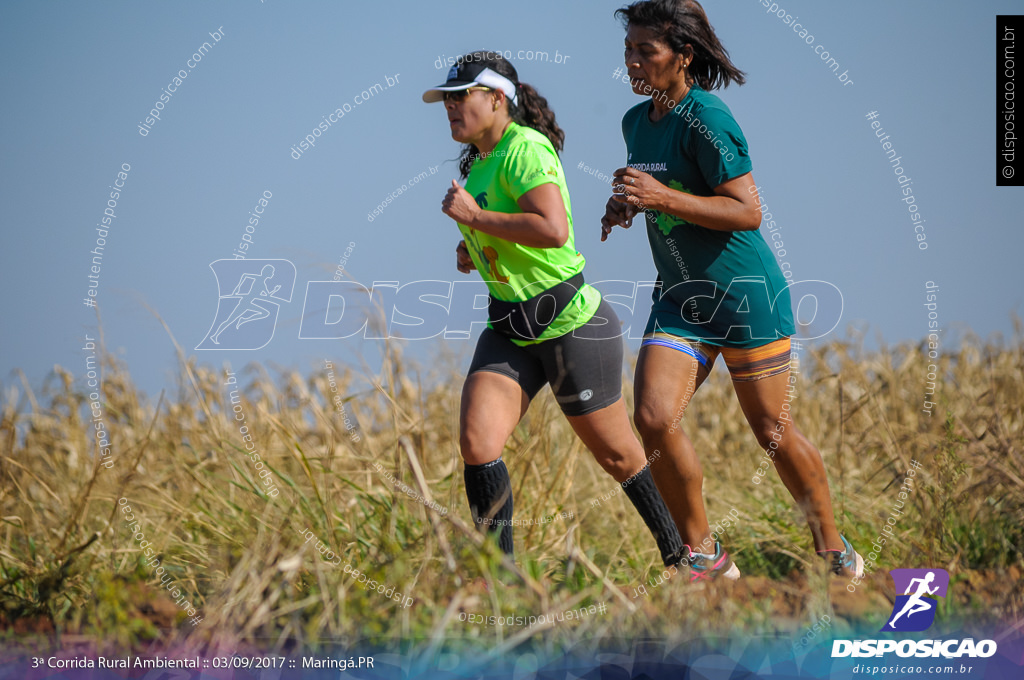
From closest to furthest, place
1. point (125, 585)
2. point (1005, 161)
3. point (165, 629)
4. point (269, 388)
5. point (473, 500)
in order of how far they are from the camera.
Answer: point (165, 629), point (125, 585), point (473, 500), point (1005, 161), point (269, 388)

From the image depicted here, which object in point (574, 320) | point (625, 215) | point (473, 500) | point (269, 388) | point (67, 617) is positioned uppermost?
point (625, 215)

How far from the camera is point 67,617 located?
339cm

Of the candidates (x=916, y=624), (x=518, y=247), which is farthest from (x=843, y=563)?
(x=518, y=247)

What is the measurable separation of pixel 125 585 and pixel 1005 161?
399cm

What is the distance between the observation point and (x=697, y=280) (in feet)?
11.8

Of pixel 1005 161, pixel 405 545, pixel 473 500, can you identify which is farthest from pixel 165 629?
pixel 1005 161

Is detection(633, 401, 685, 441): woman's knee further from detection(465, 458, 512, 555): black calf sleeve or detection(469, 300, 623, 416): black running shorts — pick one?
detection(465, 458, 512, 555): black calf sleeve

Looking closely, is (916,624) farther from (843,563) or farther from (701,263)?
(701,263)

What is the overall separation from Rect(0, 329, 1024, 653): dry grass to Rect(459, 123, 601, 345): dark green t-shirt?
55 centimetres

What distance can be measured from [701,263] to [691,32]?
0.86 m

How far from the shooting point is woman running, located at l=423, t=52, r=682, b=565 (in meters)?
3.53

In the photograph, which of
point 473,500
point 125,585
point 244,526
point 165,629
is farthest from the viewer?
point 244,526

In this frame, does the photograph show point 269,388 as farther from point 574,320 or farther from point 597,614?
point 597,614

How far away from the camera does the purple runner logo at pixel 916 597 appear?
3.16 m
